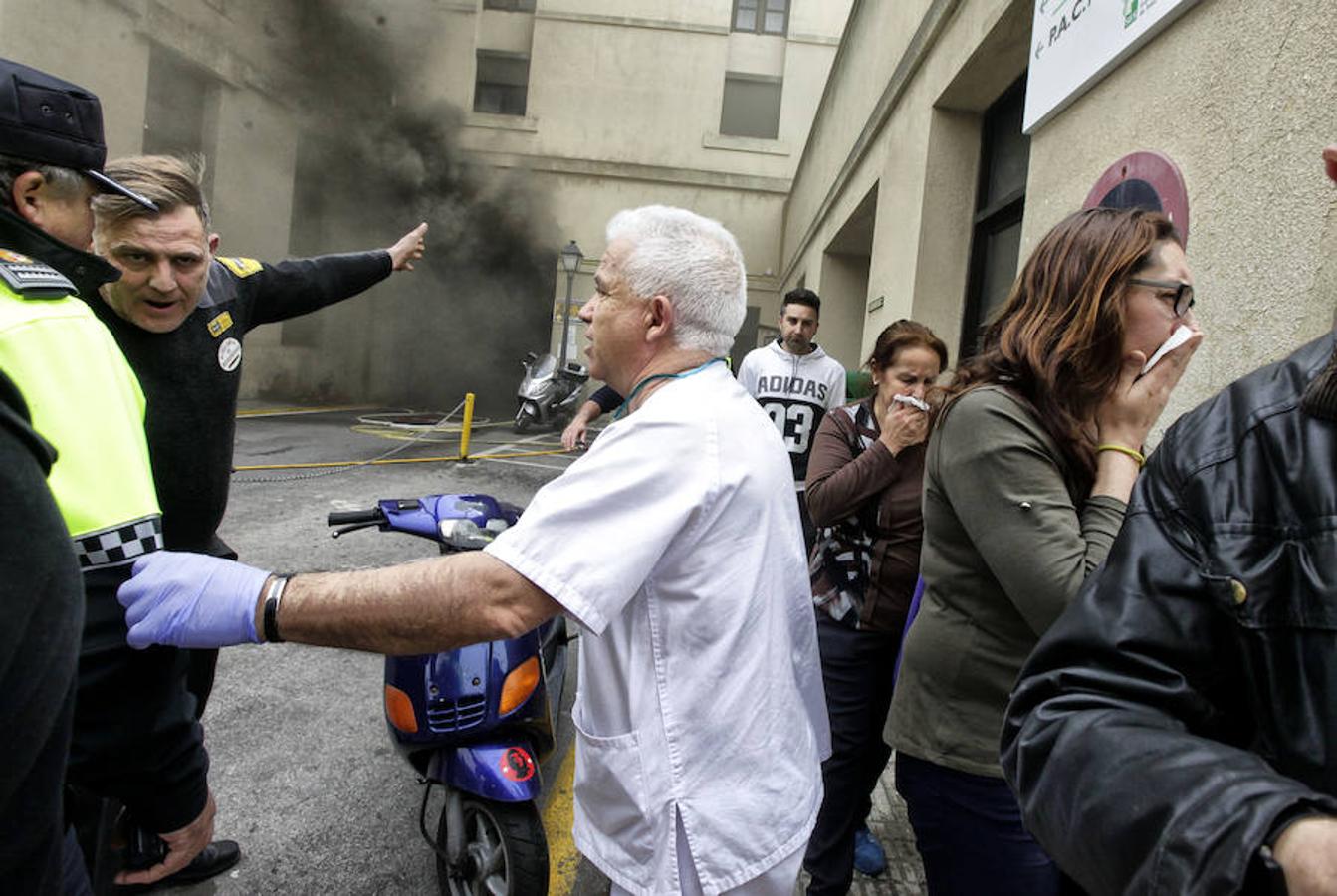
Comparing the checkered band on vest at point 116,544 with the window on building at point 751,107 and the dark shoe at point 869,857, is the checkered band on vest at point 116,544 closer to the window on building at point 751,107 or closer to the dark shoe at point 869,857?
the dark shoe at point 869,857

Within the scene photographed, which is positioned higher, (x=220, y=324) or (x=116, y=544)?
(x=220, y=324)

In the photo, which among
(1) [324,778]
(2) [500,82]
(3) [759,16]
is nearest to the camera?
(1) [324,778]

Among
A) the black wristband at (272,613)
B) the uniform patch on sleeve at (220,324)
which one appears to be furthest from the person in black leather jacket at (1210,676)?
the uniform patch on sleeve at (220,324)

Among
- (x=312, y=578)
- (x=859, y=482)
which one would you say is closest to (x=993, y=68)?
(x=859, y=482)

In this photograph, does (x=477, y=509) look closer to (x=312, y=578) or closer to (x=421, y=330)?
(x=312, y=578)

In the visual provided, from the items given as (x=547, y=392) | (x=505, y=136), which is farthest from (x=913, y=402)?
(x=505, y=136)

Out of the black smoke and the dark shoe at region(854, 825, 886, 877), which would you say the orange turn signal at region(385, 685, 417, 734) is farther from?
the black smoke

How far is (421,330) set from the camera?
64.4 feet

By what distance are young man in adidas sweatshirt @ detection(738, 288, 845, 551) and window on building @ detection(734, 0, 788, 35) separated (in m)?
17.4

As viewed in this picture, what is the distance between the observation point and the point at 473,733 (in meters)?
2.12

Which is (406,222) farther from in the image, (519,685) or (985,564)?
(985,564)

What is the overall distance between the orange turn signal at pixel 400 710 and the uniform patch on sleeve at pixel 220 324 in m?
1.18

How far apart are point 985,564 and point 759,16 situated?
20.4m

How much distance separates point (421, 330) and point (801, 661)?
19.7 meters
